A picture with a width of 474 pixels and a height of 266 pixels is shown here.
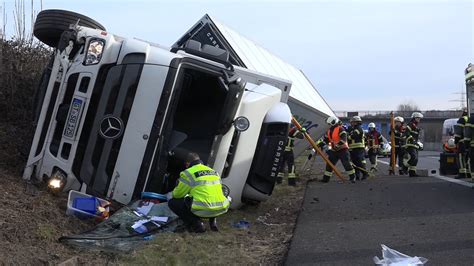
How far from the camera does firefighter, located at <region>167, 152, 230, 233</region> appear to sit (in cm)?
527

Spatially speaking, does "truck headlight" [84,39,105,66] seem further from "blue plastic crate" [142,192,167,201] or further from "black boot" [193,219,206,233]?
"black boot" [193,219,206,233]

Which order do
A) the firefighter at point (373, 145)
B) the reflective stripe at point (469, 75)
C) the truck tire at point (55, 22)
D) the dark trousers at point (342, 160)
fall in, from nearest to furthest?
the truck tire at point (55, 22) < the reflective stripe at point (469, 75) < the dark trousers at point (342, 160) < the firefighter at point (373, 145)

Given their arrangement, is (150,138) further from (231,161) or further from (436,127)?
(436,127)

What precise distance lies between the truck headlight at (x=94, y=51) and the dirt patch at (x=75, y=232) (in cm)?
142

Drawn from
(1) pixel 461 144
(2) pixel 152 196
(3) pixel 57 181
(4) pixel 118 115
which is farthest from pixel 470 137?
(3) pixel 57 181

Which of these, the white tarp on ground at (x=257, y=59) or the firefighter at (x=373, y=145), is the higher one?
the white tarp on ground at (x=257, y=59)

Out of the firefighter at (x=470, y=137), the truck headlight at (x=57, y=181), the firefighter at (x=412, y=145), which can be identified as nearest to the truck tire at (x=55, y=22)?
the truck headlight at (x=57, y=181)

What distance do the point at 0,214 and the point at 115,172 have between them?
1157 mm

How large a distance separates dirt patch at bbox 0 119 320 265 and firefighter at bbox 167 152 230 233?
201mm

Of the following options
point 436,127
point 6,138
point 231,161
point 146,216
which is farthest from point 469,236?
point 436,127

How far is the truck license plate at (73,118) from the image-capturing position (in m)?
5.28

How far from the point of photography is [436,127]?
2943 inches

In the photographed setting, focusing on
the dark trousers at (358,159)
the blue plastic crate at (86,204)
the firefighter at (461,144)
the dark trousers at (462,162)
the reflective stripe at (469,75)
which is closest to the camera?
the blue plastic crate at (86,204)

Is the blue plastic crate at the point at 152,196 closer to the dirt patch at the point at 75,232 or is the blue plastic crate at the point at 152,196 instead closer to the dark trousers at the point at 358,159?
the dirt patch at the point at 75,232
